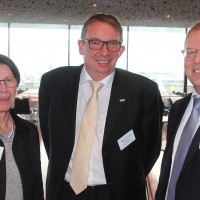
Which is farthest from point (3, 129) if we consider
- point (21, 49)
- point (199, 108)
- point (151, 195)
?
point (21, 49)

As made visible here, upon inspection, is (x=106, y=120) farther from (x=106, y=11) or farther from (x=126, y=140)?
(x=106, y=11)

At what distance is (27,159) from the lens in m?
1.71

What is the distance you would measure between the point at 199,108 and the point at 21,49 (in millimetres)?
10327

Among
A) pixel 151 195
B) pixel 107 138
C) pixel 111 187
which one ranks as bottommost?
pixel 151 195

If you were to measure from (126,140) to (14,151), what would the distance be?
799 millimetres

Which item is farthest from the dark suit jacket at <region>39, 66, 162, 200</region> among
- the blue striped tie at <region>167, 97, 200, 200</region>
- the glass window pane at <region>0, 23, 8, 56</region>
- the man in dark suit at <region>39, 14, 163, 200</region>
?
the glass window pane at <region>0, 23, 8, 56</region>

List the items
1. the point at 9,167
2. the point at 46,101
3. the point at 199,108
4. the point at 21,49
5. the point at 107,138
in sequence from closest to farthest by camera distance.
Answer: the point at 9,167, the point at 199,108, the point at 107,138, the point at 46,101, the point at 21,49

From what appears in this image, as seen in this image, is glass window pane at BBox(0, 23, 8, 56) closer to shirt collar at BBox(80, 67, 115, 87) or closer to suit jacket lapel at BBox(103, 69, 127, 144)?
shirt collar at BBox(80, 67, 115, 87)

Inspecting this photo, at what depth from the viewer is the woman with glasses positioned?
160cm

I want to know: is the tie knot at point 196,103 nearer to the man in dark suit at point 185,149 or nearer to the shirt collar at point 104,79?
the man in dark suit at point 185,149

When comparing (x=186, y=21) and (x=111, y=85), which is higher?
(x=186, y=21)

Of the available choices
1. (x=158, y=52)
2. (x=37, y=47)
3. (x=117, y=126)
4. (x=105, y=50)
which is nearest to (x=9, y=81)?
(x=105, y=50)

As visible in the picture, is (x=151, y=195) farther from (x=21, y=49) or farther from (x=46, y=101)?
(x=21, y=49)

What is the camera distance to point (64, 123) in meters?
2.17
